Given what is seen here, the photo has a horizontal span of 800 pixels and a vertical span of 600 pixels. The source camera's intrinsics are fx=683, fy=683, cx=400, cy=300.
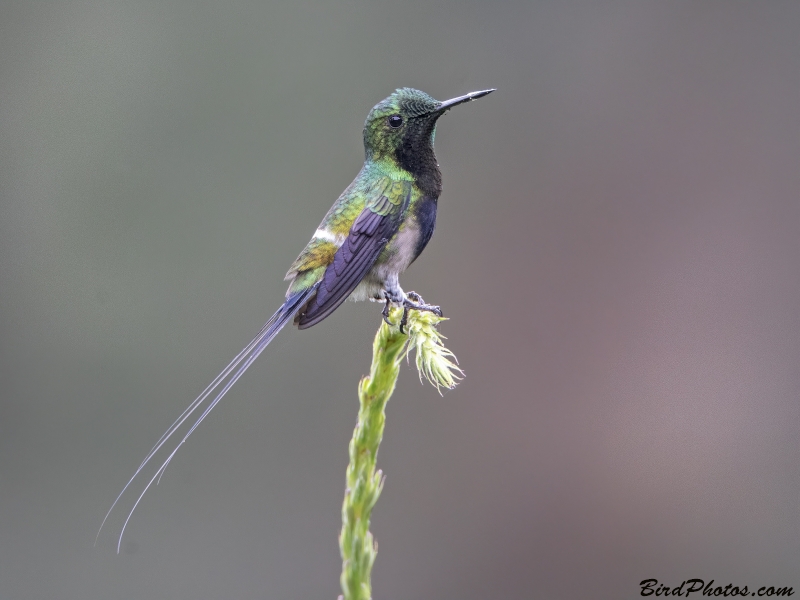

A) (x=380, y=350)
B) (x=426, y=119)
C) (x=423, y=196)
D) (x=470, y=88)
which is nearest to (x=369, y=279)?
(x=423, y=196)

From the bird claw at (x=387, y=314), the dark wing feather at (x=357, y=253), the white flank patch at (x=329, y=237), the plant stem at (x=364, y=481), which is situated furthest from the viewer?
the white flank patch at (x=329, y=237)

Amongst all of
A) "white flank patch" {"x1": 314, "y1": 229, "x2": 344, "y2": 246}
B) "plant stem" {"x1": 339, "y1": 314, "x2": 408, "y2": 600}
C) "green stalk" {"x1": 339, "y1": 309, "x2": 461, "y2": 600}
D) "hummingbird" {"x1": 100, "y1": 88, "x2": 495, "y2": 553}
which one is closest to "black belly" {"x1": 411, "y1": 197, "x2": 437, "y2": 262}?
"hummingbird" {"x1": 100, "y1": 88, "x2": 495, "y2": 553}

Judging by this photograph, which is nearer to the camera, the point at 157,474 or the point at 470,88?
the point at 157,474

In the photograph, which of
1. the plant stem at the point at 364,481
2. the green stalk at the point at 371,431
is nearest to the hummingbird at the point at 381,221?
the green stalk at the point at 371,431

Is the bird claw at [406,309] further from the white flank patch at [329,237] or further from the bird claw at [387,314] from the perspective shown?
the white flank patch at [329,237]

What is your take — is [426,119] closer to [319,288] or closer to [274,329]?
[319,288]

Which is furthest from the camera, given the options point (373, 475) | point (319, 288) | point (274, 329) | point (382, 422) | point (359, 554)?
point (319, 288)

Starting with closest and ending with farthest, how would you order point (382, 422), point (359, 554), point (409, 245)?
point (359, 554)
point (382, 422)
point (409, 245)

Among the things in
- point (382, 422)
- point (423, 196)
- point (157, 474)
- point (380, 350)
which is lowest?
point (157, 474)
